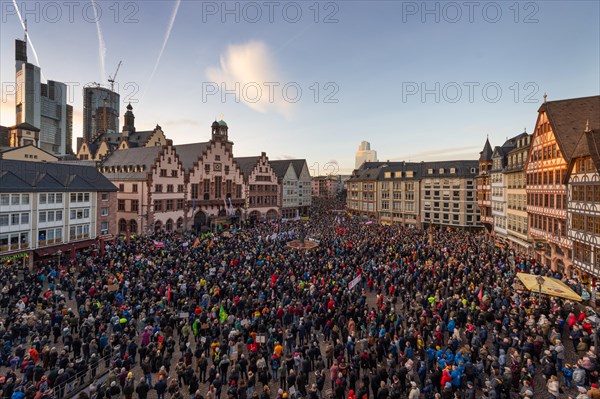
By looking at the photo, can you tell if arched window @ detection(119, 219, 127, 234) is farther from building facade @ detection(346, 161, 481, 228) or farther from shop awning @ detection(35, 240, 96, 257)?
building facade @ detection(346, 161, 481, 228)

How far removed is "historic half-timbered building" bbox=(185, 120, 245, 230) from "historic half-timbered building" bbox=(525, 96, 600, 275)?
44632 millimetres

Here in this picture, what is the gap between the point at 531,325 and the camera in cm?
1656

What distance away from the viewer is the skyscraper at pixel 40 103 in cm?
13262

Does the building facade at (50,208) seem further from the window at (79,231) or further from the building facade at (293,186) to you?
the building facade at (293,186)

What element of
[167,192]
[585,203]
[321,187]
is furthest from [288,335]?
[321,187]

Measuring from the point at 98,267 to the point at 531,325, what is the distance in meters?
32.3

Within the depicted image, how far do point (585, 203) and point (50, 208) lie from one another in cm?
5290

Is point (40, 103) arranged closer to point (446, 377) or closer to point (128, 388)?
point (128, 388)

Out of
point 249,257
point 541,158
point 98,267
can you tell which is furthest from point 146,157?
point 541,158

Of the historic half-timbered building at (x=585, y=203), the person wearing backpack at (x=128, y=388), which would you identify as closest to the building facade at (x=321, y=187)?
the historic half-timbered building at (x=585, y=203)

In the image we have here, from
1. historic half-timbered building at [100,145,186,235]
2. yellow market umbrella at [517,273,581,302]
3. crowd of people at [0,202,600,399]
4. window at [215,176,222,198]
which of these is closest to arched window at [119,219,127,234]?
historic half-timbered building at [100,145,186,235]

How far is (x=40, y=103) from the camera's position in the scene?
14188 centimetres

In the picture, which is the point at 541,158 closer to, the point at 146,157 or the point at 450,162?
the point at 450,162

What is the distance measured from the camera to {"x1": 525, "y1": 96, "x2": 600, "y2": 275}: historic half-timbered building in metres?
30.6
